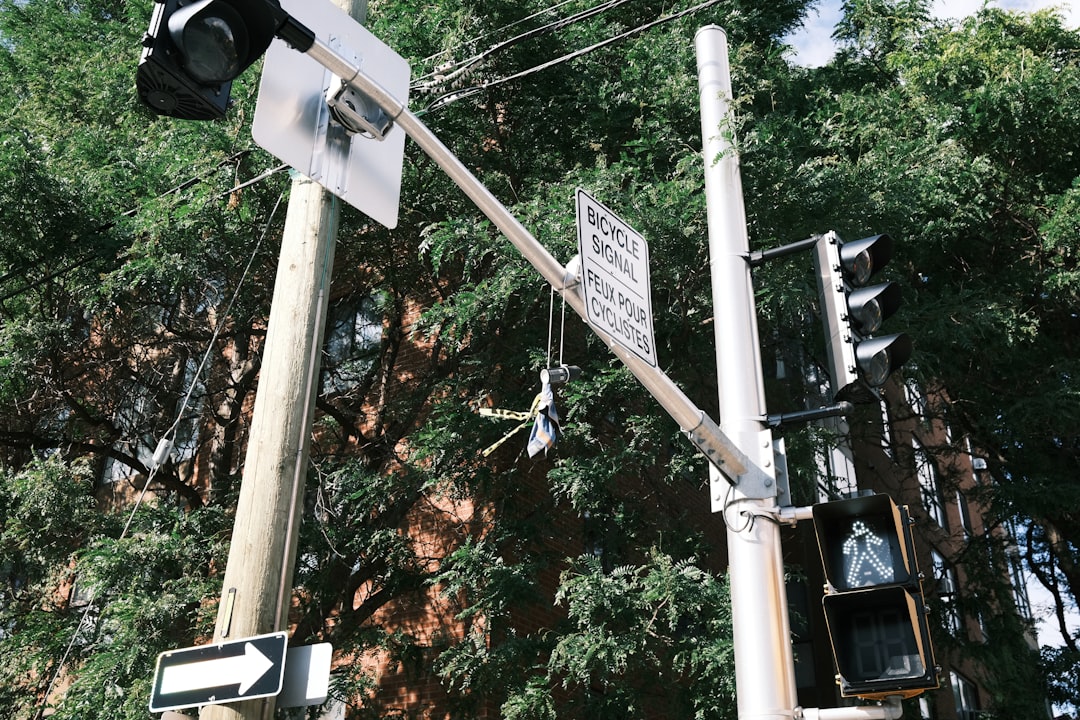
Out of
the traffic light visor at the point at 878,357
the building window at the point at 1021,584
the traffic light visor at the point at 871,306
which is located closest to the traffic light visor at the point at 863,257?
the traffic light visor at the point at 871,306

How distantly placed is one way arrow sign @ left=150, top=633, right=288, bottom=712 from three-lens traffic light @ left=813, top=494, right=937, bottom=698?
2977 millimetres

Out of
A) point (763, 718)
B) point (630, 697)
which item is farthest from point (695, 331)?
point (763, 718)

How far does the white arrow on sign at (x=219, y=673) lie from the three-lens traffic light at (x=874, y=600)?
3051 mm

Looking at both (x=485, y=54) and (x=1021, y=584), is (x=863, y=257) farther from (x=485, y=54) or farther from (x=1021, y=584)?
(x=1021, y=584)

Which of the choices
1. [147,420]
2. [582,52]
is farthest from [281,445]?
[147,420]

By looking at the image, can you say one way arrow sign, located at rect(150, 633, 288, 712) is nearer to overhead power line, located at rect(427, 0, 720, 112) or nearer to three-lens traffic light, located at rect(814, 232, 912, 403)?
three-lens traffic light, located at rect(814, 232, 912, 403)

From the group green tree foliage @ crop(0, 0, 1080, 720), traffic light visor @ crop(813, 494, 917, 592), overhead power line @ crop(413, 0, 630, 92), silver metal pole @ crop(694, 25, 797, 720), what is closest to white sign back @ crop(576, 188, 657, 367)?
silver metal pole @ crop(694, 25, 797, 720)

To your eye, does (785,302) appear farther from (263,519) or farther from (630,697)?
(263,519)

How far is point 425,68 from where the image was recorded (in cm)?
1109

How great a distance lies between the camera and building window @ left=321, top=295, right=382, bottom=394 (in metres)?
14.1

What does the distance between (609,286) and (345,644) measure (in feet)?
23.2

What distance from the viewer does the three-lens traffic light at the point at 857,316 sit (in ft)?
16.4

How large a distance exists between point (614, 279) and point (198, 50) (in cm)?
244

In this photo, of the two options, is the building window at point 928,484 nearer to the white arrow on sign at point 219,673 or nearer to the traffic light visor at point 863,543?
the traffic light visor at point 863,543
